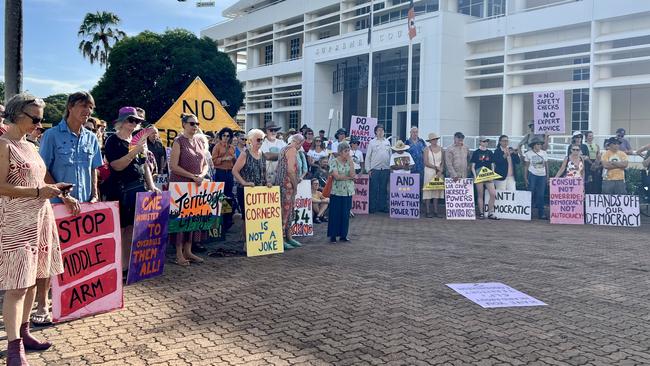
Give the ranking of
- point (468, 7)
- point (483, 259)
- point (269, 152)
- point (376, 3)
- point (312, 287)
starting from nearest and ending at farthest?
point (312, 287)
point (483, 259)
point (269, 152)
point (468, 7)
point (376, 3)

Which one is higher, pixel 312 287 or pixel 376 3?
pixel 376 3

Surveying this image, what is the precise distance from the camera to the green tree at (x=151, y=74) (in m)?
40.1

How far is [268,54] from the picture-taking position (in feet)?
173

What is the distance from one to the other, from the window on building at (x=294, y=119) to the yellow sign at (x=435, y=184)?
3233 cm

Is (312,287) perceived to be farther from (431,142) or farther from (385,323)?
(431,142)

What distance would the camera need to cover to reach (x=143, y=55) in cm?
4019

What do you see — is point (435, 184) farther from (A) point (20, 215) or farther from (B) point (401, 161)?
(A) point (20, 215)

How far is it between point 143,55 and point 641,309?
38.9 meters

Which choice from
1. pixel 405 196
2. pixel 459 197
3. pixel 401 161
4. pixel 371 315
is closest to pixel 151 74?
pixel 401 161

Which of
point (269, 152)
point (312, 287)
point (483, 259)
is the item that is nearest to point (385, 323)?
point (312, 287)

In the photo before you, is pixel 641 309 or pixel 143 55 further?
pixel 143 55

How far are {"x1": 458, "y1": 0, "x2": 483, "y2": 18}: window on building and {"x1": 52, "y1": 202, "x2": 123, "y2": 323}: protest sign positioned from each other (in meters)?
31.3

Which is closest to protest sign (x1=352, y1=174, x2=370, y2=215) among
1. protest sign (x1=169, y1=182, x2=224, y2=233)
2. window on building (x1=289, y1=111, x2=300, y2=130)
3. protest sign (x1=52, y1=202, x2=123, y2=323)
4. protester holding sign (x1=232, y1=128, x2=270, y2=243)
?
protester holding sign (x1=232, y1=128, x2=270, y2=243)

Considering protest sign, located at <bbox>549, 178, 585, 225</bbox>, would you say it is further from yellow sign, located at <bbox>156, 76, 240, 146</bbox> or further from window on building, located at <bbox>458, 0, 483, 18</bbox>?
window on building, located at <bbox>458, 0, 483, 18</bbox>
